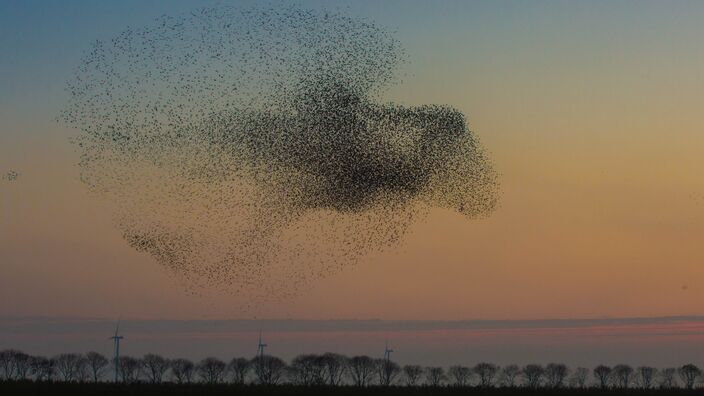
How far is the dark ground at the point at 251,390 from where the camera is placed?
362 ft

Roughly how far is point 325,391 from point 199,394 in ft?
42.7

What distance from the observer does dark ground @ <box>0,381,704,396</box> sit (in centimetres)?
11025

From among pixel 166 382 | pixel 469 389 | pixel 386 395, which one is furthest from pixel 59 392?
pixel 469 389

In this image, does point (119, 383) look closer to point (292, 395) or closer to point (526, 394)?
point (292, 395)

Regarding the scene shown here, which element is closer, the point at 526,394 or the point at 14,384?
the point at 14,384

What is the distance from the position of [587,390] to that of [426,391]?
67.8 feet

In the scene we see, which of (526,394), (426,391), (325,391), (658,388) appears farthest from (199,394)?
(658,388)

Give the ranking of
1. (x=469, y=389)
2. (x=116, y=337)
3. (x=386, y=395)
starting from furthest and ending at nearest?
(x=116, y=337) → (x=469, y=389) → (x=386, y=395)

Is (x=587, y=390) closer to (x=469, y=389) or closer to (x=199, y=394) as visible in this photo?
(x=469, y=389)

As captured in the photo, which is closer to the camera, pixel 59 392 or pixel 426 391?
pixel 59 392

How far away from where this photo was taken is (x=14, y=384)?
110 metres

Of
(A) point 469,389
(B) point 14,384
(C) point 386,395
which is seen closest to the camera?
(B) point 14,384

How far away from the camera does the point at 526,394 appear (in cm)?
12325

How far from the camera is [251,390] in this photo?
11825 cm
